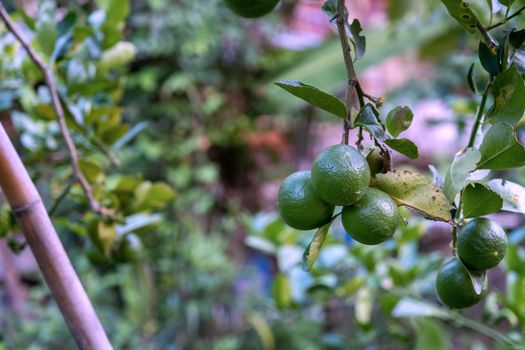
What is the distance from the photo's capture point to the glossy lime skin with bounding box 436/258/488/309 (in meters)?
0.31

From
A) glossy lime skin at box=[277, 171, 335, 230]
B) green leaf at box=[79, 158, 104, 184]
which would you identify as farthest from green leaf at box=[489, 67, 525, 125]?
green leaf at box=[79, 158, 104, 184]

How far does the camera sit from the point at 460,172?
30 centimetres

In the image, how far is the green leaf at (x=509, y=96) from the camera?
0.30m

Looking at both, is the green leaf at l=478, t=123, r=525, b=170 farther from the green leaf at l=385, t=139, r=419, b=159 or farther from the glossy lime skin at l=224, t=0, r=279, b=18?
the glossy lime skin at l=224, t=0, r=279, b=18

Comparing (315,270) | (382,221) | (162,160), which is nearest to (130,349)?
(162,160)

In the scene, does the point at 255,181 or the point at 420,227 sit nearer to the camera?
the point at 420,227

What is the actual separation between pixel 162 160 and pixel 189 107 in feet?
0.80

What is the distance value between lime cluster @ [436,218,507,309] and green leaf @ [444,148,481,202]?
0.03m

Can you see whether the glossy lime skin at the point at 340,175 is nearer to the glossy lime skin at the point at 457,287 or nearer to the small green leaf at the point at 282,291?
the glossy lime skin at the point at 457,287

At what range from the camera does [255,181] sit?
2445 mm

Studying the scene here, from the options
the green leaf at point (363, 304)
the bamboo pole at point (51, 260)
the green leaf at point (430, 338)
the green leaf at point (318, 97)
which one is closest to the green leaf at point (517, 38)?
the green leaf at point (318, 97)

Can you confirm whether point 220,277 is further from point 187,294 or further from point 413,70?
point 413,70

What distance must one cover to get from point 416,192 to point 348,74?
9 centimetres

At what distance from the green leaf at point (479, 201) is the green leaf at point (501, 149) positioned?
2cm
